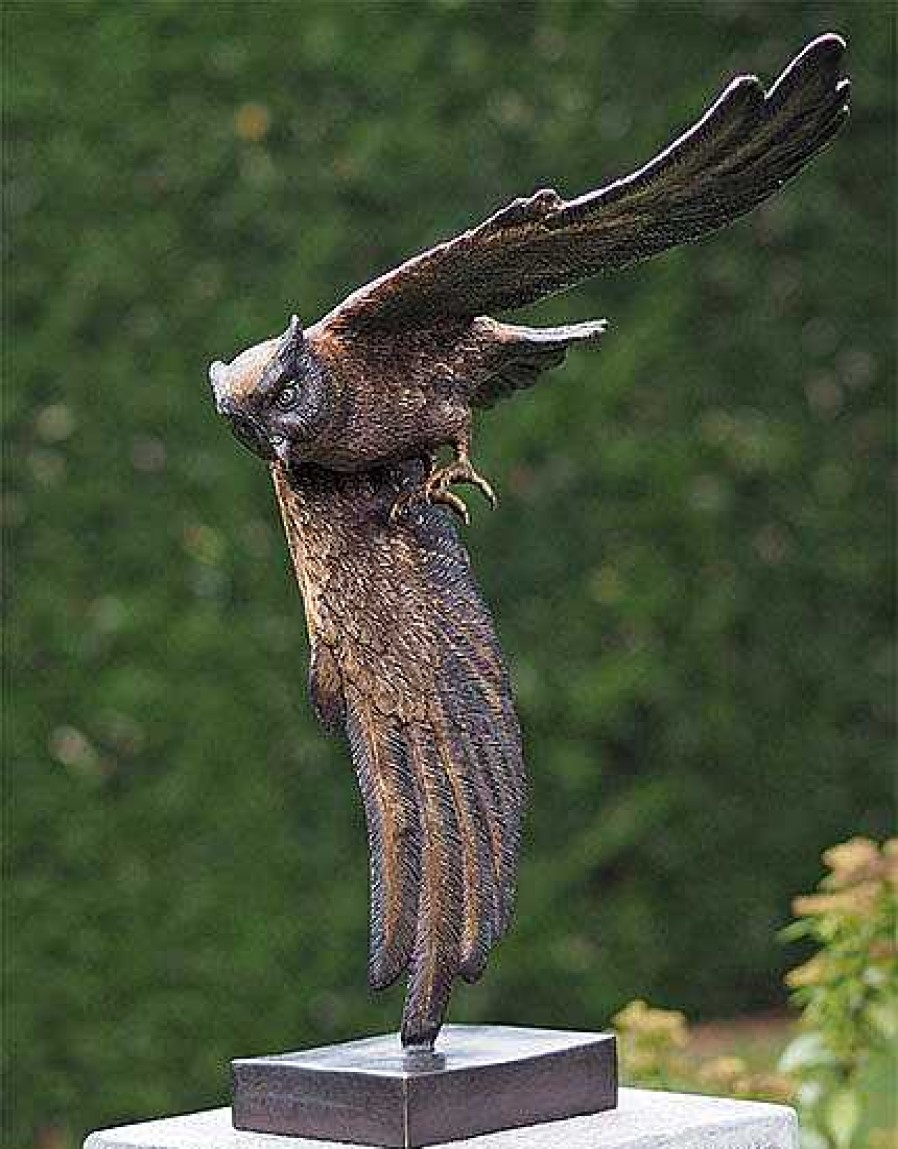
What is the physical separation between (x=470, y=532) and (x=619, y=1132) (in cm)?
298

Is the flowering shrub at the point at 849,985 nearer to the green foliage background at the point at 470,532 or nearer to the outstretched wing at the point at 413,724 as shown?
the outstretched wing at the point at 413,724

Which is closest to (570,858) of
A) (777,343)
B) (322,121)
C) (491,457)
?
(491,457)

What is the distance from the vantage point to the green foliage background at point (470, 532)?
18.8ft

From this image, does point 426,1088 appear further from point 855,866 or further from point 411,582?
point 855,866

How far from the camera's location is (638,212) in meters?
3.11

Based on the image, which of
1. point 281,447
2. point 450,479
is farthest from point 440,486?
point 281,447

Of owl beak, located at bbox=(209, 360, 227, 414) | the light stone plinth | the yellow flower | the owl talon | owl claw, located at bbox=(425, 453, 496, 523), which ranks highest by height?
owl beak, located at bbox=(209, 360, 227, 414)

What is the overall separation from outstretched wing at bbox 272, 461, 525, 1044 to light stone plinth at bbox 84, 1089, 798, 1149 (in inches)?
8.1

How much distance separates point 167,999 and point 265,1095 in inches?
100

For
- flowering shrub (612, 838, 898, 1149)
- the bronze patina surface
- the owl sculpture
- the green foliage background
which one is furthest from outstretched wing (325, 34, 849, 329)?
the green foliage background

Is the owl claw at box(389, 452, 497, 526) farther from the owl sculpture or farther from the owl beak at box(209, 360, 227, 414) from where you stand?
the owl beak at box(209, 360, 227, 414)

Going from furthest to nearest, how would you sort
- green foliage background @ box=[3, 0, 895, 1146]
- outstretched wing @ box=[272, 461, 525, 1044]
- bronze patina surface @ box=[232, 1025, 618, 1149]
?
green foliage background @ box=[3, 0, 895, 1146] < outstretched wing @ box=[272, 461, 525, 1044] < bronze patina surface @ box=[232, 1025, 618, 1149]

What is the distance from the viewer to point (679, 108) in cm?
639

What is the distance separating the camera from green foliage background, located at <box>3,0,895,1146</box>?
573 cm
